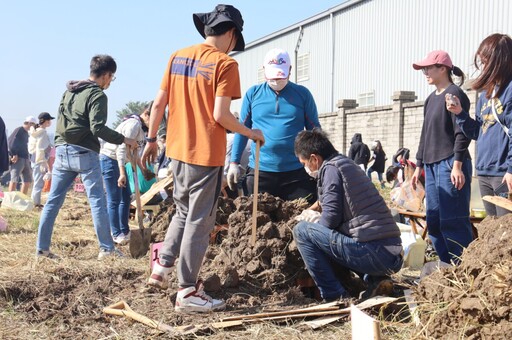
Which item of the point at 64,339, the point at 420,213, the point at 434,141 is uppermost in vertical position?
the point at 434,141

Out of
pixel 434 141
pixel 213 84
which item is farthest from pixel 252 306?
pixel 434 141

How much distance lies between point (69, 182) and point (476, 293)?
447 cm

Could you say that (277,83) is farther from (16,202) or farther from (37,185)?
(37,185)

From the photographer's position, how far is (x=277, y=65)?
5445 mm

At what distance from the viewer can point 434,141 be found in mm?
4918

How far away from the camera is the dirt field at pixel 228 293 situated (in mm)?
3146

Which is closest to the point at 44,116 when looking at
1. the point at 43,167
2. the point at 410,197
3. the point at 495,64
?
the point at 43,167

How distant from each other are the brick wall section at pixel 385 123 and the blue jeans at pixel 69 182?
45.0 feet

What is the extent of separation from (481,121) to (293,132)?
5.54 ft

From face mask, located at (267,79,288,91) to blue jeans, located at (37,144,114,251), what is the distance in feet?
6.70

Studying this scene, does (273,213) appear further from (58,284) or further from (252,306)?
(58,284)

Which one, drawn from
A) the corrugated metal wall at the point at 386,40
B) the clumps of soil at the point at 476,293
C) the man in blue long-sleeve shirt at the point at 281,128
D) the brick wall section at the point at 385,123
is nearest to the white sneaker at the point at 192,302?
the clumps of soil at the point at 476,293

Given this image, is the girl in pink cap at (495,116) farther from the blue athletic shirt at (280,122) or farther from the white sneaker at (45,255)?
the white sneaker at (45,255)

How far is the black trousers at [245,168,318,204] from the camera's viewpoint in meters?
5.50
